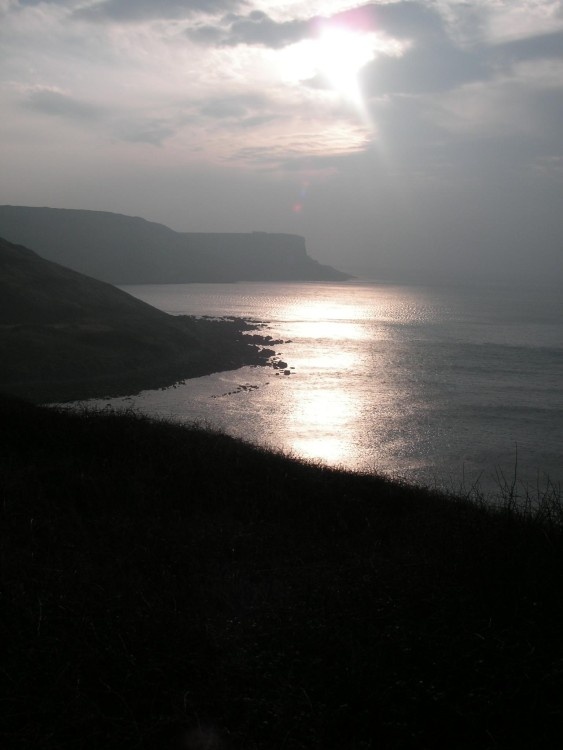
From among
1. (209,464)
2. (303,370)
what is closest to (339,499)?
(209,464)

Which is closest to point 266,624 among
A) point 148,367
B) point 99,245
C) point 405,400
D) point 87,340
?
point 405,400

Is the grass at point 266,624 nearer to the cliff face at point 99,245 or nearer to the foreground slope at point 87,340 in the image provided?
the foreground slope at point 87,340

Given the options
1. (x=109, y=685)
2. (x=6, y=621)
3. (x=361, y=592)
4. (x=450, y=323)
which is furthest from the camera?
(x=450, y=323)

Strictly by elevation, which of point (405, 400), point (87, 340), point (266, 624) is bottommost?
point (405, 400)

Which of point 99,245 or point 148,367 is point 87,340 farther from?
point 99,245

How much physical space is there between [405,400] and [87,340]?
24617 millimetres

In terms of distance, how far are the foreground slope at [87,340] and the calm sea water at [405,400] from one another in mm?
3512

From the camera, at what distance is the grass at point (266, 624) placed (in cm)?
404

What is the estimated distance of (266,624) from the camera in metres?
5.33

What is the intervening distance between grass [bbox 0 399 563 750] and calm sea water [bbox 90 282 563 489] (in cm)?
425

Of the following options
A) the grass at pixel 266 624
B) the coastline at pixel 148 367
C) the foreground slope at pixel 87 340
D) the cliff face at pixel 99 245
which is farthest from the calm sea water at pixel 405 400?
the cliff face at pixel 99 245

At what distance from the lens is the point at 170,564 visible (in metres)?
6.67

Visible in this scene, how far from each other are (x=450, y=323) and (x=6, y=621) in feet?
320

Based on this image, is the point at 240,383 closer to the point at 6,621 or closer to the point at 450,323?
the point at 6,621
